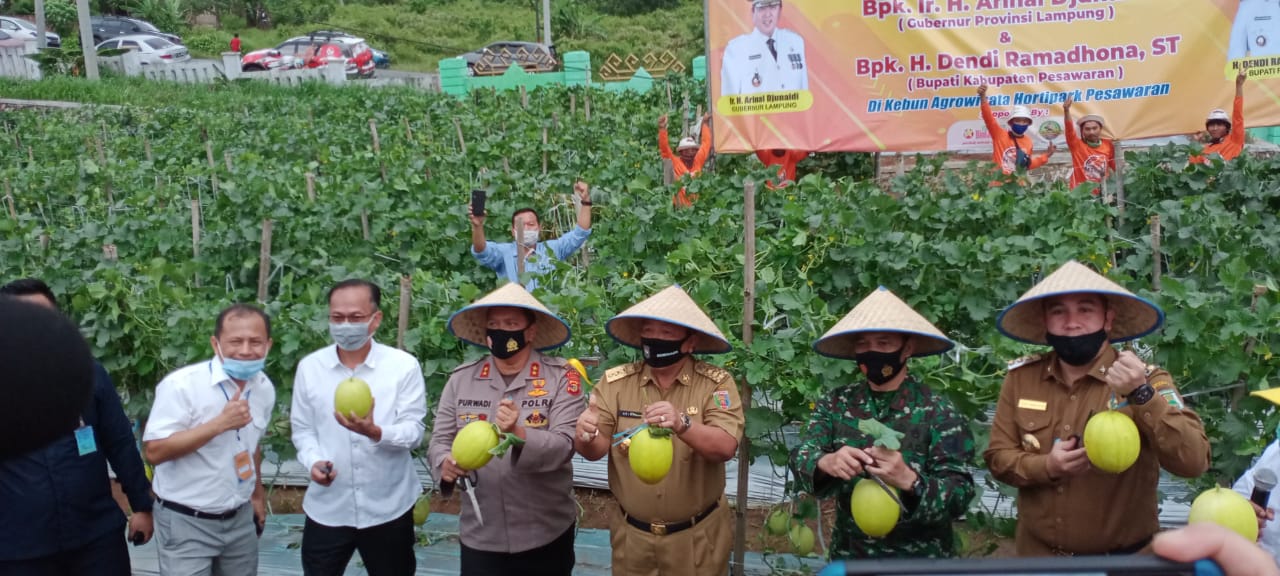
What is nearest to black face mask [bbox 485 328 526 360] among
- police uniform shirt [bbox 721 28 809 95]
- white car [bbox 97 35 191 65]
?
police uniform shirt [bbox 721 28 809 95]

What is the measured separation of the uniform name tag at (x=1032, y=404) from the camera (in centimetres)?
373

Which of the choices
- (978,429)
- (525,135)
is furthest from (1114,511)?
(525,135)

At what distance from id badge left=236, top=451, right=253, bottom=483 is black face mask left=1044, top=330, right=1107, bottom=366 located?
126 inches

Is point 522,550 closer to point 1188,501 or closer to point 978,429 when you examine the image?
point 978,429

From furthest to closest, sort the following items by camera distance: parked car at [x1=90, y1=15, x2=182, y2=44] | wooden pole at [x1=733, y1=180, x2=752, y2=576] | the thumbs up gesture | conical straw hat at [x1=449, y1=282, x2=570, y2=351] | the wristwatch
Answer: parked car at [x1=90, y1=15, x2=182, y2=44]
wooden pole at [x1=733, y1=180, x2=752, y2=576]
conical straw hat at [x1=449, y1=282, x2=570, y2=351]
the thumbs up gesture
the wristwatch

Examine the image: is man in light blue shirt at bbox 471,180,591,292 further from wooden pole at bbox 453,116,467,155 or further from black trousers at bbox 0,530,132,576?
wooden pole at bbox 453,116,467,155

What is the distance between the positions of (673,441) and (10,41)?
3813 centimetres

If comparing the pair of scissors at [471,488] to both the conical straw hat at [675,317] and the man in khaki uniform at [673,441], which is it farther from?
the conical straw hat at [675,317]

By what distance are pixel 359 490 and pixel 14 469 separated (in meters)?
1.26

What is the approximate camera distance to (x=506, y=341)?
4.29 meters

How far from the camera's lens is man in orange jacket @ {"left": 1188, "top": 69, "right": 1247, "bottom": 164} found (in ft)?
28.0

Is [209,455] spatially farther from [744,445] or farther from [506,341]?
[744,445]

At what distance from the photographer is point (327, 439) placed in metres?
4.44

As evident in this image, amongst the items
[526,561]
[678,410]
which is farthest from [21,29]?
[678,410]
